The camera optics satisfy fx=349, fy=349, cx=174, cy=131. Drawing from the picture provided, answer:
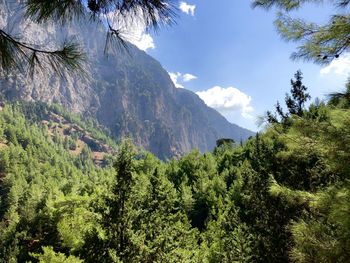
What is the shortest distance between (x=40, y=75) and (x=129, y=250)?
42.1 ft

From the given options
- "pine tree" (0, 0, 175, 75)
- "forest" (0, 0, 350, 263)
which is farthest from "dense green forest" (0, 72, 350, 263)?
"pine tree" (0, 0, 175, 75)

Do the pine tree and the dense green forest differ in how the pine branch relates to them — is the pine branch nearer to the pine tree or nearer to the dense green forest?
the pine tree

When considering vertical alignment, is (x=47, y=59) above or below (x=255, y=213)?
below

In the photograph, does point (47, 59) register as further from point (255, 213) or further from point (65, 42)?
point (255, 213)

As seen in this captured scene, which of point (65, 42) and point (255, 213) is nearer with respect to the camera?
point (65, 42)

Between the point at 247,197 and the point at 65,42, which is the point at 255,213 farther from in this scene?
the point at 65,42

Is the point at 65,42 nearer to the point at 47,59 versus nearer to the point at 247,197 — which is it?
the point at 47,59

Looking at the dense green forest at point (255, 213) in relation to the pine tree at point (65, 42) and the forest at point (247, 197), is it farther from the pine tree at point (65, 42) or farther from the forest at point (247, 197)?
the pine tree at point (65, 42)

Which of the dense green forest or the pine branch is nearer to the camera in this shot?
the pine branch

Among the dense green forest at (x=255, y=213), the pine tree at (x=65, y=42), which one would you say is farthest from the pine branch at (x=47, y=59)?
the dense green forest at (x=255, y=213)

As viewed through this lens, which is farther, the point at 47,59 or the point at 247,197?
the point at 247,197

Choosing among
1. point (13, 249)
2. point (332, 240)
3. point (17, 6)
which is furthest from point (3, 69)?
point (13, 249)

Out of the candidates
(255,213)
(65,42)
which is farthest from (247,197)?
(65,42)

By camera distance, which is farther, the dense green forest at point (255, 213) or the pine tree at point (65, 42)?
the dense green forest at point (255, 213)
